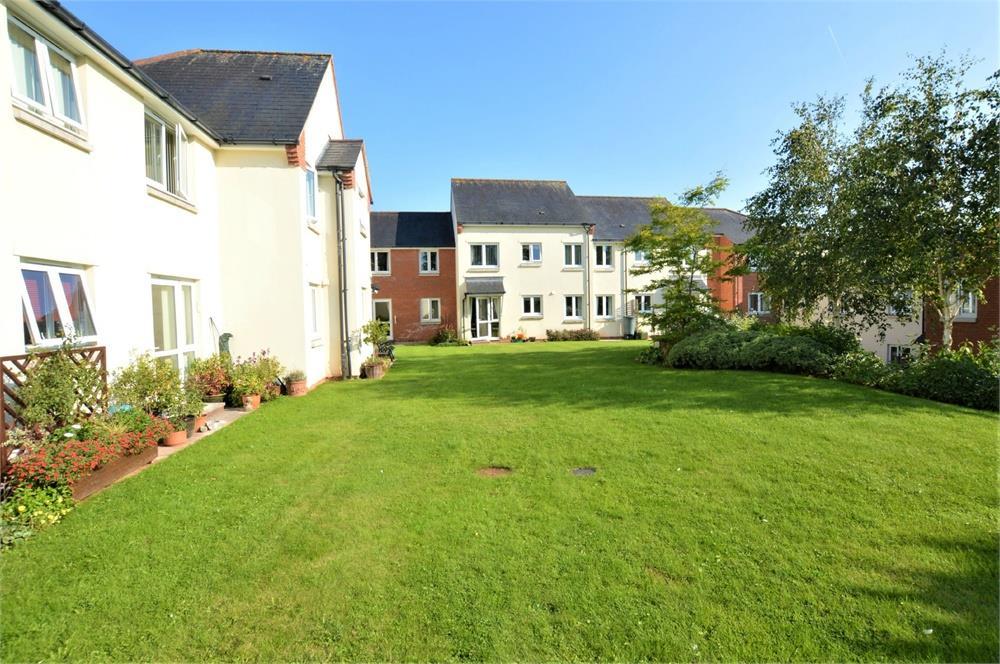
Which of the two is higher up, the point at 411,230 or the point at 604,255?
the point at 411,230

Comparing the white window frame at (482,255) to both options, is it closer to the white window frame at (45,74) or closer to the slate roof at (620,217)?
the slate roof at (620,217)

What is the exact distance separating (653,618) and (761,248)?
15.8 m

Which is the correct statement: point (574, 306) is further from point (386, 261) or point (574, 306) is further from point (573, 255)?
point (386, 261)

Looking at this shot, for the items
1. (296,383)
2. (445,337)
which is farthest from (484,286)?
(296,383)

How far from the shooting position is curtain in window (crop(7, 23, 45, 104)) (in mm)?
5418

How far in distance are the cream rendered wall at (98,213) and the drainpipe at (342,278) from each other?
3.86 metres

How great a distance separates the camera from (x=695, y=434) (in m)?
6.93

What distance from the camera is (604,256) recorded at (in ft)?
99.4

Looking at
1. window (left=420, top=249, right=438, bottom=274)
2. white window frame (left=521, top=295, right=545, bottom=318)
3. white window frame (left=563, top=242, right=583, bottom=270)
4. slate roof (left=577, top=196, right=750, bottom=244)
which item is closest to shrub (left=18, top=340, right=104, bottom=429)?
window (left=420, top=249, right=438, bottom=274)

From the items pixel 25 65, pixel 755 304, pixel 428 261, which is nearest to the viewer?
pixel 25 65

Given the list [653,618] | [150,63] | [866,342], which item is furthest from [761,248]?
[150,63]

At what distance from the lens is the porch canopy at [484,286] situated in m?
27.5

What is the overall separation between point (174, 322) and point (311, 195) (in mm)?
5040

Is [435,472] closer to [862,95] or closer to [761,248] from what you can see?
[761,248]
